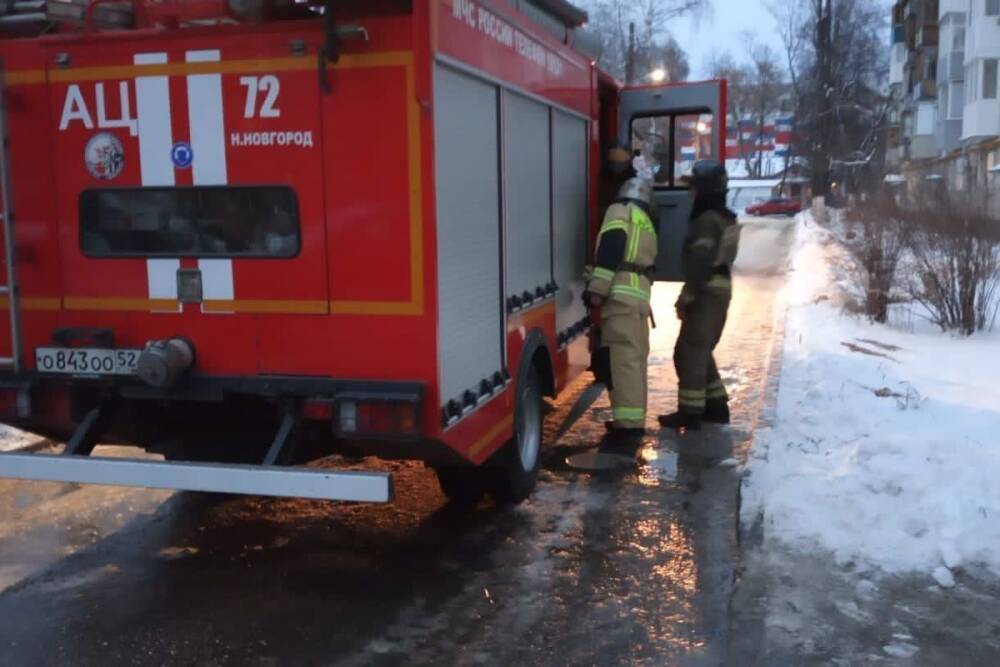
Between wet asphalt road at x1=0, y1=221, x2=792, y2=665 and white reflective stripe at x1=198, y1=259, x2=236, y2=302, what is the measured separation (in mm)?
1421

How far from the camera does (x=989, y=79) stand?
4009 cm

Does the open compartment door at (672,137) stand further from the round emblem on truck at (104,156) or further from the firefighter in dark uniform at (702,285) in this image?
the round emblem on truck at (104,156)

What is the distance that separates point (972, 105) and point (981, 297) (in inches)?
1336

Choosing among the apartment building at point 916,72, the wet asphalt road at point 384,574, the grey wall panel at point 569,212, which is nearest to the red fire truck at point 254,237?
the wet asphalt road at point 384,574

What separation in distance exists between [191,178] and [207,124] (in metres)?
0.26

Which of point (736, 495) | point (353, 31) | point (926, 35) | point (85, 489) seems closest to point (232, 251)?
point (353, 31)

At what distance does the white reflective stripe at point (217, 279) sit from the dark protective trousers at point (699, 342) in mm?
4178

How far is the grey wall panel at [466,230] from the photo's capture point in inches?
179

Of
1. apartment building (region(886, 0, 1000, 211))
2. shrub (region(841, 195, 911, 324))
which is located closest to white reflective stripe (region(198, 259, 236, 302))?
shrub (region(841, 195, 911, 324))

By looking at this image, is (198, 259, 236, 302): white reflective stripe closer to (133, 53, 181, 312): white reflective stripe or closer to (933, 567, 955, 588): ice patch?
(133, 53, 181, 312): white reflective stripe

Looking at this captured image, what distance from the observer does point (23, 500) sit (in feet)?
20.6

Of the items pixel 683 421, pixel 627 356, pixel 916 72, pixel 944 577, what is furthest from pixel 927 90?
pixel 944 577

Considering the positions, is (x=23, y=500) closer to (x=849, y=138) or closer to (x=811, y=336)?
(x=811, y=336)

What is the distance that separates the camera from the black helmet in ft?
25.4
